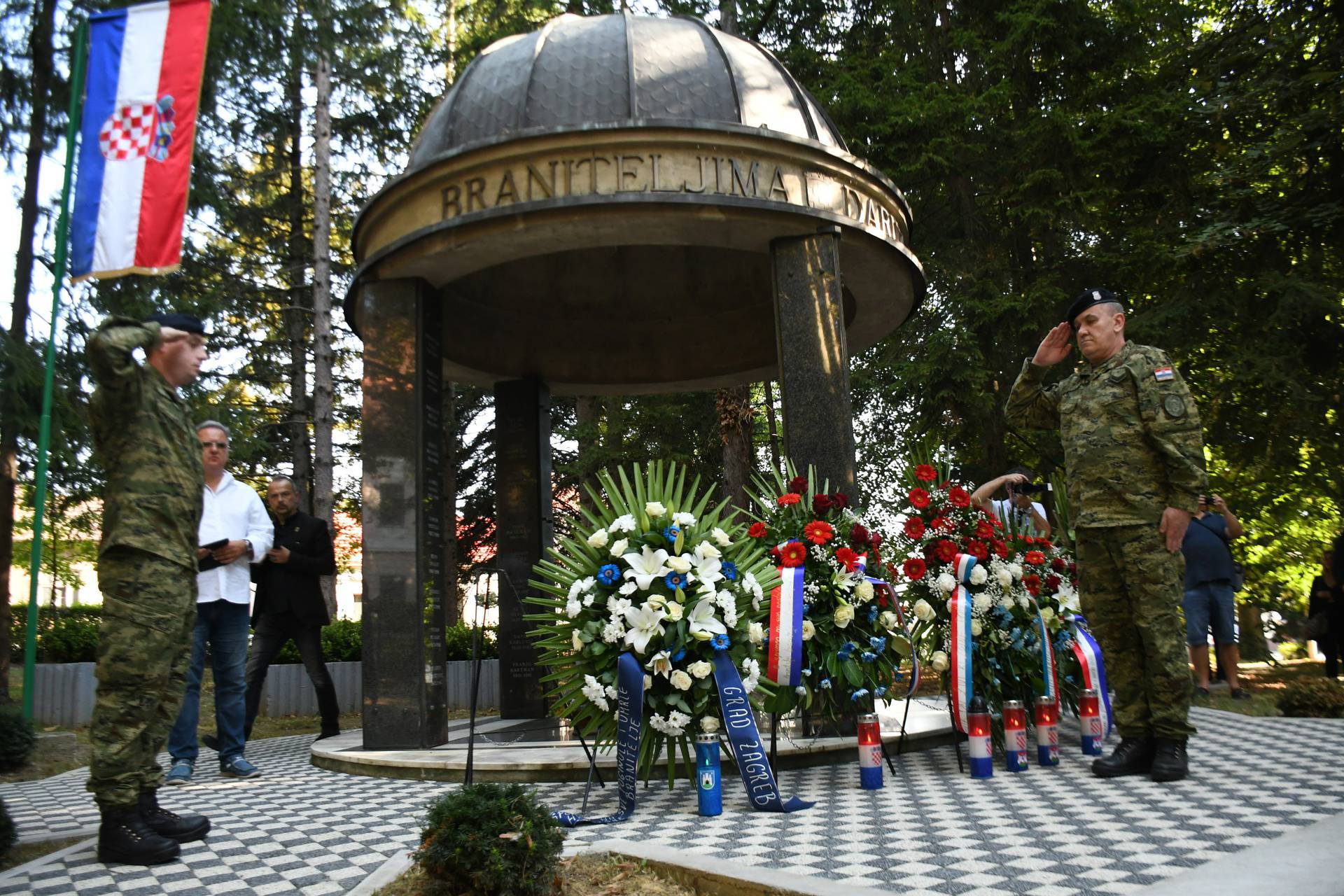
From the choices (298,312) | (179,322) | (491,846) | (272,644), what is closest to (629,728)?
(491,846)

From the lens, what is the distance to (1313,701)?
747cm

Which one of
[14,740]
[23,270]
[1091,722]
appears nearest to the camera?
[1091,722]

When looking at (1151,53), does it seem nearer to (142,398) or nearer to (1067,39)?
(1067,39)

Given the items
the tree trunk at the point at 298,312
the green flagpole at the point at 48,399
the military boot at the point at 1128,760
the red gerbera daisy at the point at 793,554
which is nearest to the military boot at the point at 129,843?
the red gerbera daisy at the point at 793,554

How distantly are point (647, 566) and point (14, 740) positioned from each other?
551 cm

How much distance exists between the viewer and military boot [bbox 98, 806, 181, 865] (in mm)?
3816

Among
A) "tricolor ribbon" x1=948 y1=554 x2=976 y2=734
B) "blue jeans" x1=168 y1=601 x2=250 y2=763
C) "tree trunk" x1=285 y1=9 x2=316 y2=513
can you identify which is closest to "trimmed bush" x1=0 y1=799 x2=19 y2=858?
"blue jeans" x1=168 y1=601 x2=250 y2=763

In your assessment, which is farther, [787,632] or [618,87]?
[618,87]

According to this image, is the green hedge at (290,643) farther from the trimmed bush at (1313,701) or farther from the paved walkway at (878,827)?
the trimmed bush at (1313,701)

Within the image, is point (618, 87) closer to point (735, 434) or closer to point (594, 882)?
point (594, 882)

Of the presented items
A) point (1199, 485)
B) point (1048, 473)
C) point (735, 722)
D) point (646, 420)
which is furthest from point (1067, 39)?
point (735, 722)

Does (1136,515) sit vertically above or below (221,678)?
above

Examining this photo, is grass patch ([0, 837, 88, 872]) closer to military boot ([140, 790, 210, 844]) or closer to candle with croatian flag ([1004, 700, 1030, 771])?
military boot ([140, 790, 210, 844])

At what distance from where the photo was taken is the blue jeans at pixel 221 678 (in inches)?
243
